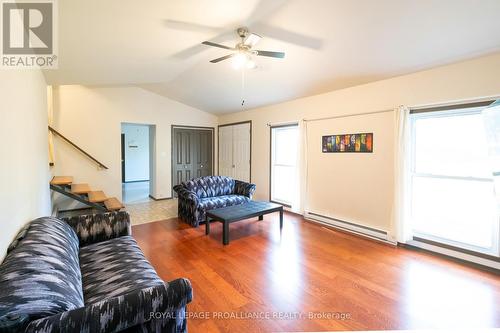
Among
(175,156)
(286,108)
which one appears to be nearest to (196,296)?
(286,108)

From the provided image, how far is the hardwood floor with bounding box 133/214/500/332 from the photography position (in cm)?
199

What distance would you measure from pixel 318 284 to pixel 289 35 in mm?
2981

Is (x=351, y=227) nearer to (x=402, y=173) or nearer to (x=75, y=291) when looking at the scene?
(x=402, y=173)

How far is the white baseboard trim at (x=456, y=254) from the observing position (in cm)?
282

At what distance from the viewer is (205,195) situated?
490 cm

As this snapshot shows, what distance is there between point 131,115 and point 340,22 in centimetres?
523

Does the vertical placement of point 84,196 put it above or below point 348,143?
below

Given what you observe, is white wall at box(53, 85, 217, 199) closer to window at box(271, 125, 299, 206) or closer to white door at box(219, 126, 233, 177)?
white door at box(219, 126, 233, 177)

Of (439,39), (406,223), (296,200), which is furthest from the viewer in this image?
(296,200)

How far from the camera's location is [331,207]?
4.48 m

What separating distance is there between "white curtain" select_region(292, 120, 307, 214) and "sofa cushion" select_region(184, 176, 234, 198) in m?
1.45

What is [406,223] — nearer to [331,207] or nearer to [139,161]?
[331,207]

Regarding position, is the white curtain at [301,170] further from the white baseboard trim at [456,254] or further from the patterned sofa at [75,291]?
the patterned sofa at [75,291]

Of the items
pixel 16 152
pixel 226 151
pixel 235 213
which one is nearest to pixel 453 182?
pixel 235 213
